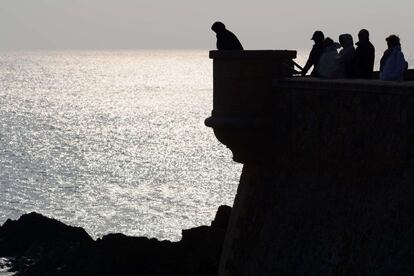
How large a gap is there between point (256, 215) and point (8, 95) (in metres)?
150

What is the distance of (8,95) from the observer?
525 ft

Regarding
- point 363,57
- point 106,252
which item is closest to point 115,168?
point 106,252

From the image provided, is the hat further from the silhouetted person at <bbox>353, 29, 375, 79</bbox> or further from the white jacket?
the white jacket

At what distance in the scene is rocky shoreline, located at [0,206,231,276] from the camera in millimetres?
28250

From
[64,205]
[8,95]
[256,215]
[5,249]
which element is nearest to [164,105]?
[8,95]

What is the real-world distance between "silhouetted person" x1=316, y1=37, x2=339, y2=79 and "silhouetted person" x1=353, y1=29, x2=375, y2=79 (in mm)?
322

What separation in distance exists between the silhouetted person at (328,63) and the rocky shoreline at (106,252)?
12.4m

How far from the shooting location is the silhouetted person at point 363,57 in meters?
14.3

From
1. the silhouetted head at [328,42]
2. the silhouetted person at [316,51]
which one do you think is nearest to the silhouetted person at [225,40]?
the silhouetted person at [316,51]

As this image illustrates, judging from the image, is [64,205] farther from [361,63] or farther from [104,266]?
[361,63]

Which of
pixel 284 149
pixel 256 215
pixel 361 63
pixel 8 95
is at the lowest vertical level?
pixel 8 95

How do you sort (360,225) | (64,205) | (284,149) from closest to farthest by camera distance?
(360,225), (284,149), (64,205)

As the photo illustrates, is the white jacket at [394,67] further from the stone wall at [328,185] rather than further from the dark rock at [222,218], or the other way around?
the dark rock at [222,218]

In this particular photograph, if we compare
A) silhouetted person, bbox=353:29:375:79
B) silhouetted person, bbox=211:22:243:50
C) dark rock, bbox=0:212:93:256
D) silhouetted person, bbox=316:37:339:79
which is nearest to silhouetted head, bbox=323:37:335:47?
silhouetted person, bbox=316:37:339:79
